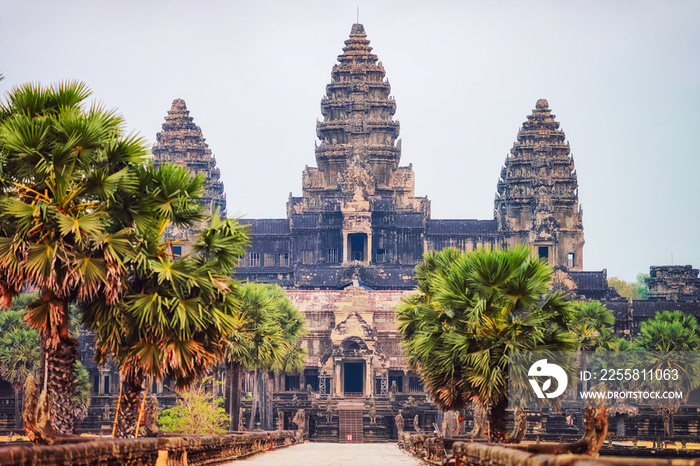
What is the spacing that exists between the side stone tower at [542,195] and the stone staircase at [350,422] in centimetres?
4522

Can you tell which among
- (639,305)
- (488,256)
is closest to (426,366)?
(488,256)

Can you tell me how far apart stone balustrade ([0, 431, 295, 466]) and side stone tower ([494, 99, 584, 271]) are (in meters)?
86.8

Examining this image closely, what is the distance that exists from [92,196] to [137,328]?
11.4ft

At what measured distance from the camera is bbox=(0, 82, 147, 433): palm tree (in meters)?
28.1

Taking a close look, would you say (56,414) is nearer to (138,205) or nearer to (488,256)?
(138,205)

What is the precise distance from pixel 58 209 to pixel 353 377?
79.7m

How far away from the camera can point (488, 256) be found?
36.5m

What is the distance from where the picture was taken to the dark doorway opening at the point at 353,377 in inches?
4178

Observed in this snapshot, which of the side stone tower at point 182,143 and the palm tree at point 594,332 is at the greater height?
the side stone tower at point 182,143

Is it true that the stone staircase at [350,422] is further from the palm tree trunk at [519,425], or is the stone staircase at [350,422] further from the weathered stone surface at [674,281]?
the weathered stone surface at [674,281]

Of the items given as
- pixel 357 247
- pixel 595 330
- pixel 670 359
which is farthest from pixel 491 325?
pixel 357 247

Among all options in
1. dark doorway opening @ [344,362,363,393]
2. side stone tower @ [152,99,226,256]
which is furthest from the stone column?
dark doorway opening @ [344,362,363,393]

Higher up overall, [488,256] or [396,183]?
[396,183]

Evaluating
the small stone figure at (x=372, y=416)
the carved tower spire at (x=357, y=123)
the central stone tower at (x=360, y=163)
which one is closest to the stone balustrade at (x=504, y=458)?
the small stone figure at (x=372, y=416)
